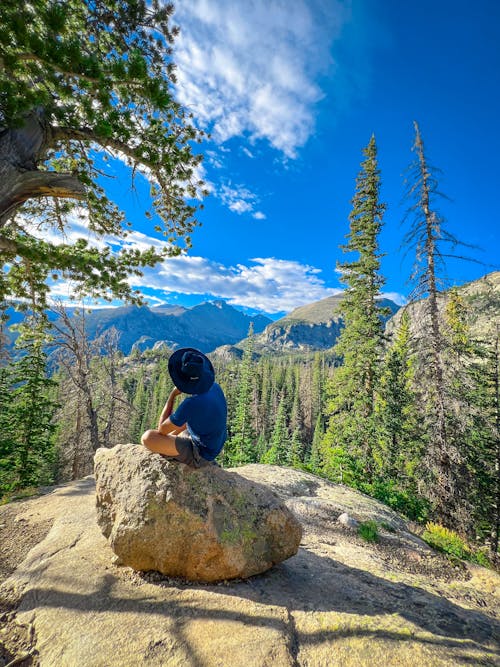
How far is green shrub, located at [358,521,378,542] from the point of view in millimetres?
6523

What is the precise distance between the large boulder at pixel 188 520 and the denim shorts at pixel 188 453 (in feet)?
0.37

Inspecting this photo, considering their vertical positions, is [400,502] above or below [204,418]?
below

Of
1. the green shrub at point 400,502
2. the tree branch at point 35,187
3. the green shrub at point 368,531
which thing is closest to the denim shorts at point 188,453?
the tree branch at point 35,187

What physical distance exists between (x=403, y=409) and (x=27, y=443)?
26302 millimetres

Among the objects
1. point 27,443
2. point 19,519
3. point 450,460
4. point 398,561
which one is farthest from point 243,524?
point 27,443

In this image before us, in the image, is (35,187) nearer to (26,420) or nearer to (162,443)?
(162,443)

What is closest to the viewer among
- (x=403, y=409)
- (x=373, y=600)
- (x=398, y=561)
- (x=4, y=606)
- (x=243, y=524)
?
(x=4, y=606)

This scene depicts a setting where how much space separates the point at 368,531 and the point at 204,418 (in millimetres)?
5381

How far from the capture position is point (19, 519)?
21.1ft

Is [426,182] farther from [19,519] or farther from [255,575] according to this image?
[19,519]

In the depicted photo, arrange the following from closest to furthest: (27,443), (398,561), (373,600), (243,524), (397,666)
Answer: (397,666)
(373,600)
(243,524)
(398,561)
(27,443)

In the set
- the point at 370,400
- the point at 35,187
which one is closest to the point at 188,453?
the point at 35,187

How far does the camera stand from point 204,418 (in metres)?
4.00

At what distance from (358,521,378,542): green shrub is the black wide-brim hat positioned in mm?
5497
